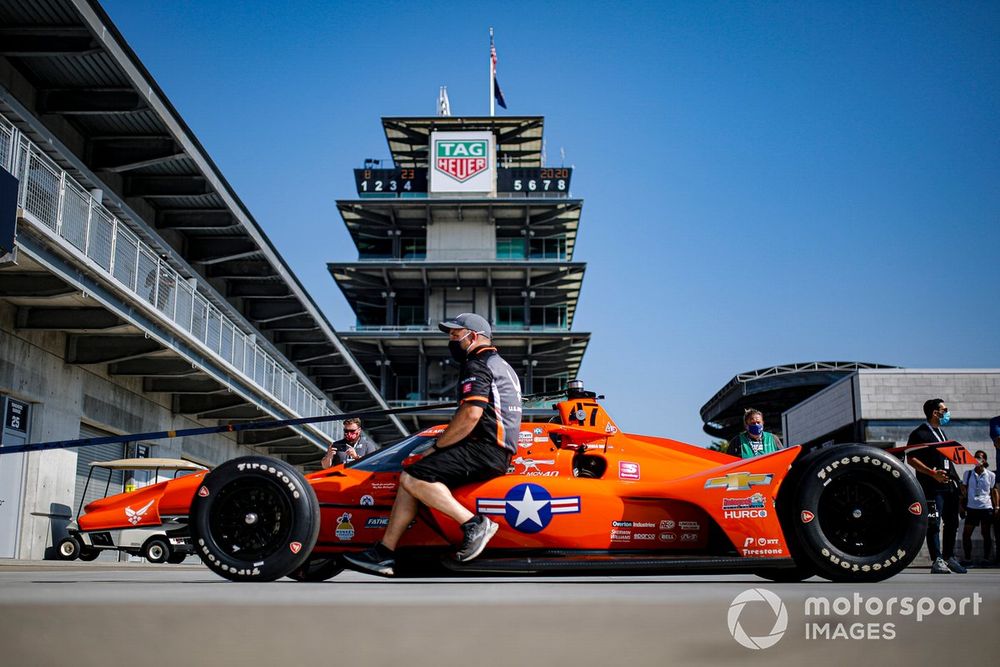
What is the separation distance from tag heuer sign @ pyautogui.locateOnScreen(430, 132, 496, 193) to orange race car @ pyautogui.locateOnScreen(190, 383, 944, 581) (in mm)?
71316

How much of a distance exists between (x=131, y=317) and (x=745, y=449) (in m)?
12.8

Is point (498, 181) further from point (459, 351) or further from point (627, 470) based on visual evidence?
point (459, 351)

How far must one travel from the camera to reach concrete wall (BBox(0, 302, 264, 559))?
18.1 metres

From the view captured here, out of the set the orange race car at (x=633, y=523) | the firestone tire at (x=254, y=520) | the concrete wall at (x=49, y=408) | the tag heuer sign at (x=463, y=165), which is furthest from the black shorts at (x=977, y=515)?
the tag heuer sign at (x=463, y=165)

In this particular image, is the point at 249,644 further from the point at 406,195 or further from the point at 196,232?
the point at 406,195

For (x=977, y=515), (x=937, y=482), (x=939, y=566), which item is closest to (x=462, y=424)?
(x=937, y=482)

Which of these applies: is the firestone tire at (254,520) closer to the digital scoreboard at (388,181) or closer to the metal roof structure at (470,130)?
the digital scoreboard at (388,181)

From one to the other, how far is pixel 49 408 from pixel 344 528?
50.4 ft

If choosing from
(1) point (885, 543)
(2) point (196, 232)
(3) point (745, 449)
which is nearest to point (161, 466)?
(2) point (196, 232)

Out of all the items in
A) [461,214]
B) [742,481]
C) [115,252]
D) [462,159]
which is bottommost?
[742,481]

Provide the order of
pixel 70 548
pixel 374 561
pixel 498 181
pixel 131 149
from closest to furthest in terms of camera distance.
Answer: pixel 374 561 → pixel 70 548 → pixel 131 149 → pixel 498 181

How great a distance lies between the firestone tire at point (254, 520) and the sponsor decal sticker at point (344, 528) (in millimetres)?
436

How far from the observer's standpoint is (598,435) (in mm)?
7281

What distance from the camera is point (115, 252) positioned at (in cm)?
1739
